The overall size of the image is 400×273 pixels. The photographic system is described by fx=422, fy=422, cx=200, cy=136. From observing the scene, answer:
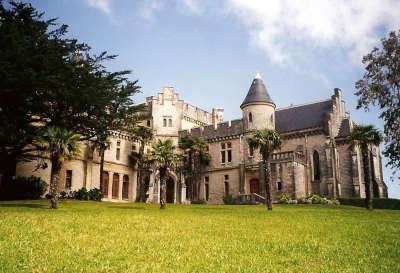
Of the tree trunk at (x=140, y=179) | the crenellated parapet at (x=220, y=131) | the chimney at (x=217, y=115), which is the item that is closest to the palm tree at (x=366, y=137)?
the crenellated parapet at (x=220, y=131)

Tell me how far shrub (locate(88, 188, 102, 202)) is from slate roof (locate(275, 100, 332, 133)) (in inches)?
897

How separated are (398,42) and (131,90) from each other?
22.0 meters

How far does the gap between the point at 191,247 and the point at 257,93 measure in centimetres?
4101

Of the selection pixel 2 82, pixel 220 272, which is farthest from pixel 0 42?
pixel 220 272

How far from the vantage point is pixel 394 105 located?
3478 centimetres

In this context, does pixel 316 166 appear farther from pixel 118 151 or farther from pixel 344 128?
pixel 118 151

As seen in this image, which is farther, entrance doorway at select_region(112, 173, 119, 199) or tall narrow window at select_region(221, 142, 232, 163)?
tall narrow window at select_region(221, 142, 232, 163)

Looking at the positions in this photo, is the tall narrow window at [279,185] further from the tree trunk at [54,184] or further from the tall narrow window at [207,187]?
the tree trunk at [54,184]

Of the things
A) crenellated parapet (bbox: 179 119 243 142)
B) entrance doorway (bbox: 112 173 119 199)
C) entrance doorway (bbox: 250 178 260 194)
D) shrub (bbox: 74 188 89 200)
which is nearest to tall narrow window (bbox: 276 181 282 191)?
entrance doorway (bbox: 250 178 260 194)

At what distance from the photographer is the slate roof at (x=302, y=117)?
49.4m

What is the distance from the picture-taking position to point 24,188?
131 feet

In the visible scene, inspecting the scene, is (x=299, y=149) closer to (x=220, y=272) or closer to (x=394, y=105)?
(x=394, y=105)

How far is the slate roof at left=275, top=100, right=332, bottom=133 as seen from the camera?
162 ft

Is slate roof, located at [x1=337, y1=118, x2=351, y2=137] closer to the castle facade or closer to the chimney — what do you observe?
the castle facade
